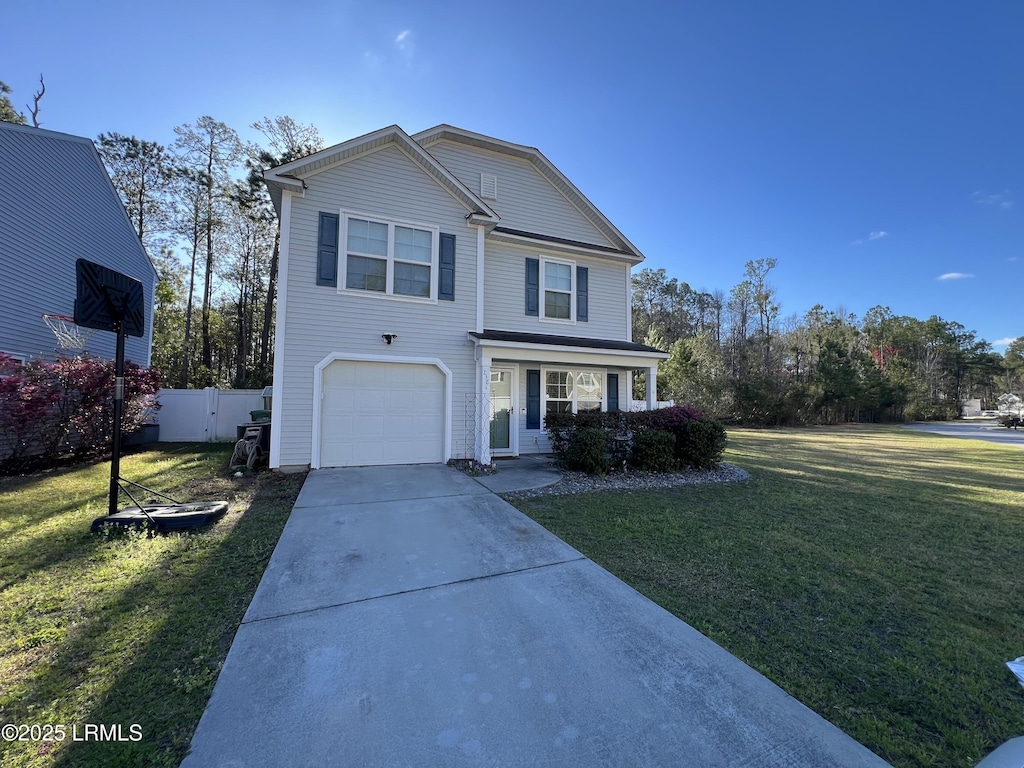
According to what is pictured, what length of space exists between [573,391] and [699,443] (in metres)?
3.31

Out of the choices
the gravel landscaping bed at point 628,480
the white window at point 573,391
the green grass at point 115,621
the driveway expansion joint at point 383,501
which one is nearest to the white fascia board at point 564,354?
the white window at point 573,391

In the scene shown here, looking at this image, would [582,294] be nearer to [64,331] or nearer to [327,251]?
[327,251]

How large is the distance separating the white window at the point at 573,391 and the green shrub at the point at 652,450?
2371mm

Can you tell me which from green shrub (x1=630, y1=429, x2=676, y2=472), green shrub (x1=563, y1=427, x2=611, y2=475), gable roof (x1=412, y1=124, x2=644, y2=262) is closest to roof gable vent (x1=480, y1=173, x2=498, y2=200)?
gable roof (x1=412, y1=124, x2=644, y2=262)

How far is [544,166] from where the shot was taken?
10.9m

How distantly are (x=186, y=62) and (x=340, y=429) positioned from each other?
830cm

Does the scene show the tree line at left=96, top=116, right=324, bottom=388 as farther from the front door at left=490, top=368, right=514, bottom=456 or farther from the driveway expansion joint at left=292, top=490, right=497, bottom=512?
the driveway expansion joint at left=292, top=490, right=497, bottom=512

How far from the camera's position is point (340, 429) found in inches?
311

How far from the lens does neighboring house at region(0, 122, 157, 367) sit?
864cm

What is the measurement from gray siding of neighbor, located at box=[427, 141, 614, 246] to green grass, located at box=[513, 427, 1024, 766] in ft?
24.6

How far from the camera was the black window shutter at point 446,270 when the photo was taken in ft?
28.3

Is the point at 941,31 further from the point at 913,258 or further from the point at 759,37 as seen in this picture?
the point at 913,258

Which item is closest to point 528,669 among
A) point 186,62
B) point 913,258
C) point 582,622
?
point 582,622

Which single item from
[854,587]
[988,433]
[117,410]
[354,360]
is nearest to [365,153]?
[354,360]
